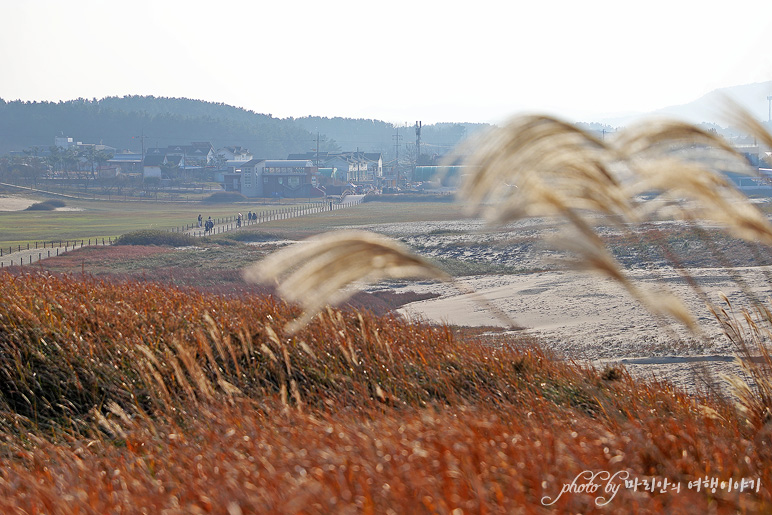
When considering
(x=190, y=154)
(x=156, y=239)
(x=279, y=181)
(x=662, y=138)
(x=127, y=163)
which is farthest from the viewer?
(x=190, y=154)

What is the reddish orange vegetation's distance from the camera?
2.72 metres

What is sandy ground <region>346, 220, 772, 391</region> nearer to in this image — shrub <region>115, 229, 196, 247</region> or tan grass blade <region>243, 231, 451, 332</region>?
tan grass blade <region>243, 231, 451, 332</region>

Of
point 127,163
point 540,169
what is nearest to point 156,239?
point 540,169

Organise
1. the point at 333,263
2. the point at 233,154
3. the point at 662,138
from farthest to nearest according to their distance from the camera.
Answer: the point at 233,154, the point at 662,138, the point at 333,263

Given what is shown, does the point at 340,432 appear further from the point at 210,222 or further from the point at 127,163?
the point at 127,163

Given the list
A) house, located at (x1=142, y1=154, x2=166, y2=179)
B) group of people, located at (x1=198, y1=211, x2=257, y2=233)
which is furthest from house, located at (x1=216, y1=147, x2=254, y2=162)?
group of people, located at (x1=198, y1=211, x2=257, y2=233)

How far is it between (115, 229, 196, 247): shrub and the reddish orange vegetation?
46.1 meters

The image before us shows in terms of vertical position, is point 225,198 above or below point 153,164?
below

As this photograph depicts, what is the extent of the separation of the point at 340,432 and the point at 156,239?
2043 inches

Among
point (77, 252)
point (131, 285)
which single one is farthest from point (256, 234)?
point (131, 285)

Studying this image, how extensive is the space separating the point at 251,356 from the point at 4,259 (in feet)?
130

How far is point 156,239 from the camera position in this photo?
2089 inches

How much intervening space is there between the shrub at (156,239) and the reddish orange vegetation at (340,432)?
1816 inches

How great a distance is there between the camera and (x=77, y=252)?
45.3 metres
